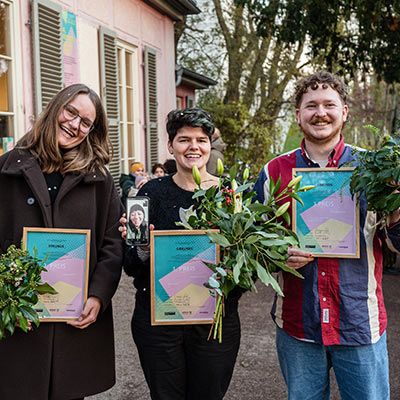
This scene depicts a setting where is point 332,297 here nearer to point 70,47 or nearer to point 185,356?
point 185,356

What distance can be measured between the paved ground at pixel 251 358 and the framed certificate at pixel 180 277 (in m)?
1.95

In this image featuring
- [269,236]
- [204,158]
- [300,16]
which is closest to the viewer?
[269,236]

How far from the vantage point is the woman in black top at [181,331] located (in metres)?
2.78

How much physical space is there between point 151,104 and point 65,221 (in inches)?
331

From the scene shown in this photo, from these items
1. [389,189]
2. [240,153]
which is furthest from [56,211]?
[240,153]

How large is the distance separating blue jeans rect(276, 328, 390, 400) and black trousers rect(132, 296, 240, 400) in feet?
0.88

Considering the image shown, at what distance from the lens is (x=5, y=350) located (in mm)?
2701

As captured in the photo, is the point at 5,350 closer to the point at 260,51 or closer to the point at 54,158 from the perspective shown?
the point at 54,158

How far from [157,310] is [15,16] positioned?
4.81m

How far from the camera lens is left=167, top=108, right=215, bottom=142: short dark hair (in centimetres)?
280

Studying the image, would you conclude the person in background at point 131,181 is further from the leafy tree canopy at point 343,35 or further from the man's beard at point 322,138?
the man's beard at point 322,138

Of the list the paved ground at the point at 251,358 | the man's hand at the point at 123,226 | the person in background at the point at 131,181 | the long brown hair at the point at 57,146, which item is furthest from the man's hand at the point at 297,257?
the person in background at the point at 131,181

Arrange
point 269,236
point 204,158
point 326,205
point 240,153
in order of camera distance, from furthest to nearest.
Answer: point 240,153 < point 204,158 < point 326,205 < point 269,236

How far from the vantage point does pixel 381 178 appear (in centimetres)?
234
